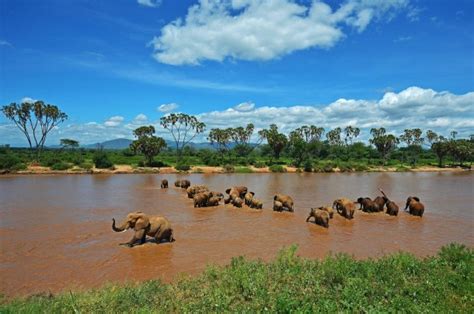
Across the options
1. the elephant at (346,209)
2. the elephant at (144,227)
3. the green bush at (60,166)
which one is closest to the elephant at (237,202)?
the elephant at (346,209)

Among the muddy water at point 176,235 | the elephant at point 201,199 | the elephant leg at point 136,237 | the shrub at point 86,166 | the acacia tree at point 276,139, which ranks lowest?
the muddy water at point 176,235

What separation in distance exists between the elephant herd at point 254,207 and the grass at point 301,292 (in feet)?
15.2

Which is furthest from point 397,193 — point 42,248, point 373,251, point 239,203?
point 42,248

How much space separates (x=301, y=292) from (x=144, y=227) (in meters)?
7.15

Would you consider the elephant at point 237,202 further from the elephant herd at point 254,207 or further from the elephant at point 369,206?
the elephant at point 369,206

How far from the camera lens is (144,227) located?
Answer: 1294 cm

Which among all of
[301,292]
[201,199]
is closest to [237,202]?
[201,199]

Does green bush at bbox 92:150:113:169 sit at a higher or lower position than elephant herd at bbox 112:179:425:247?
higher

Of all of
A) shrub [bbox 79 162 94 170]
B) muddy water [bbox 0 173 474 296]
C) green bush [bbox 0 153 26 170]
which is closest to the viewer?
muddy water [bbox 0 173 474 296]

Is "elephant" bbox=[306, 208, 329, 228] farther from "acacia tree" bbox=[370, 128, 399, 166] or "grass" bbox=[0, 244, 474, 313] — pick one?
"acacia tree" bbox=[370, 128, 399, 166]

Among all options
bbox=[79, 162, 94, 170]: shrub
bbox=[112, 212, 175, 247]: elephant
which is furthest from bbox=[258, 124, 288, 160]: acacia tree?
bbox=[112, 212, 175, 247]: elephant

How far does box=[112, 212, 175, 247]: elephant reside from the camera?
1278 centimetres

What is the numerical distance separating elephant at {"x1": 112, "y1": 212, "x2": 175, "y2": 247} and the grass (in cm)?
460

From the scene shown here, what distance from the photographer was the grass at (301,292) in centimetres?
667
